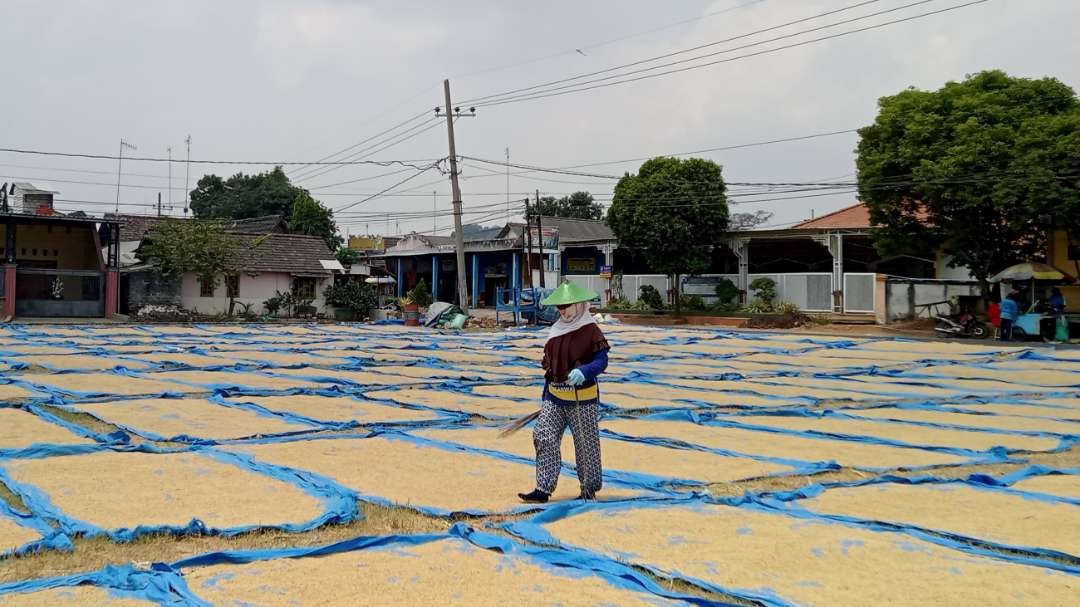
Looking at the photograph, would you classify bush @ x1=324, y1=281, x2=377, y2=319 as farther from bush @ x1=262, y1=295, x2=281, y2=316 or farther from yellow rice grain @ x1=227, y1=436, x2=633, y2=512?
yellow rice grain @ x1=227, y1=436, x2=633, y2=512

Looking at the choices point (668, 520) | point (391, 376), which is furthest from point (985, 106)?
point (668, 520)

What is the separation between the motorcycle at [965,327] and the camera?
22.9 m

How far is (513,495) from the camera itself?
5.61 m

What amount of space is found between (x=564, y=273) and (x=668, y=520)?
35948 millimetres

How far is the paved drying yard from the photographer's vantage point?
386 cm

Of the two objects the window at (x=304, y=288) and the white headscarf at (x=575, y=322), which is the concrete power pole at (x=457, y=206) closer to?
the window at (x=304, y=288)

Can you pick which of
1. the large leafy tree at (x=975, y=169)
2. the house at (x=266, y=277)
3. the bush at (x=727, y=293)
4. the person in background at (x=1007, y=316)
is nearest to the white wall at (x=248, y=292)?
the house at (x=266, y=277)

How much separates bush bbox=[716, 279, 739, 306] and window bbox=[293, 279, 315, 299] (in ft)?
55.0

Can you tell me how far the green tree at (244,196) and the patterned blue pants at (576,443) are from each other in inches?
2037

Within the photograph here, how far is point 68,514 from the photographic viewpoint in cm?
491

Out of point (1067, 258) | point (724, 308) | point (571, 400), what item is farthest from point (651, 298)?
point (571, 400)

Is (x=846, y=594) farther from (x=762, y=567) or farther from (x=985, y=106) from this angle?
(x=985, y=106)

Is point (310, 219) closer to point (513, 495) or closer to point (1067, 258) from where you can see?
point (1067, 258)

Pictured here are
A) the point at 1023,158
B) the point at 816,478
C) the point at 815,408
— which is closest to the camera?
the point at 816,478
